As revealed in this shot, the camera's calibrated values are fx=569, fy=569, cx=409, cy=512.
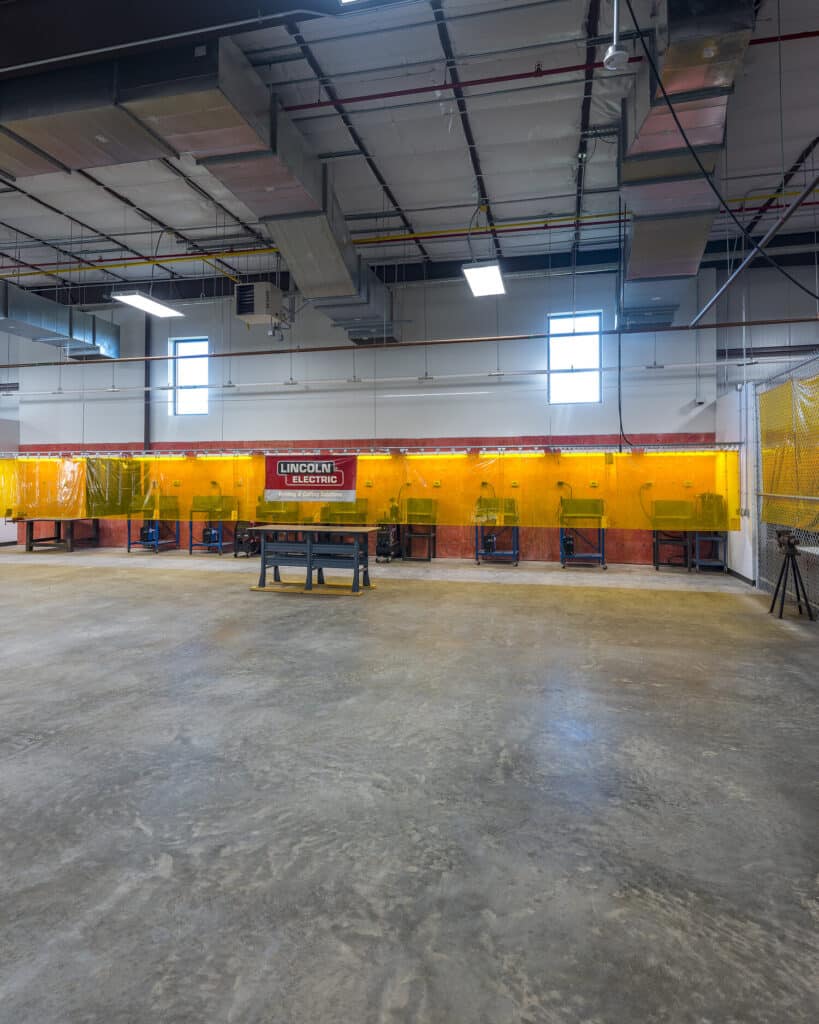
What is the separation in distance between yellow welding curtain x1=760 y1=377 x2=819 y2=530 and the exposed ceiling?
307 cm

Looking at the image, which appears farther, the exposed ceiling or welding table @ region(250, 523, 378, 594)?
welding table @ region(250, 523, 378, 594)

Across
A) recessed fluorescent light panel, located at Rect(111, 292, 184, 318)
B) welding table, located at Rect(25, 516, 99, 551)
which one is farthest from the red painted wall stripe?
recessed fluorescent light panel, located at Rect(111, 292, 184, 318)

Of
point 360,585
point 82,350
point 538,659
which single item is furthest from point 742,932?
point 82,350

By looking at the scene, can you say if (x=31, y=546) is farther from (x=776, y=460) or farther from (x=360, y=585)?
(x=776, y=460)

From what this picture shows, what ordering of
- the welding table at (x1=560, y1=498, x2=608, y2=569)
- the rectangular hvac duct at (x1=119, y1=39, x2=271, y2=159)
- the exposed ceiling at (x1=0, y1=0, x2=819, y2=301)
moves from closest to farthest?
1. the rectangular hvac duct at (x1=119, y1=39, x2=271, y2=159)
2. the exposed ceiling at (x1=0, y1=0, x2=819, y2=301)
3. the welding table at (x1=560, y1=498, x2=608, y2=569)

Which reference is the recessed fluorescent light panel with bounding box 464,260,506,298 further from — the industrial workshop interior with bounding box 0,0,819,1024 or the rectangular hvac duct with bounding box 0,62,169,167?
the rectangular hvac duct with bounding box 0,62,169,167

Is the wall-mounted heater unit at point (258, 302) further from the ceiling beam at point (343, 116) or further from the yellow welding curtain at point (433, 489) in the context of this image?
the yellow welding curtain at point (433, 489)

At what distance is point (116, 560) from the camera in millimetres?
11641

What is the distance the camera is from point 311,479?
29.8ft

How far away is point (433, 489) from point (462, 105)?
650 centimetres

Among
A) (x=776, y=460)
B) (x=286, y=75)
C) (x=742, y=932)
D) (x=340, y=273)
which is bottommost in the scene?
(x=742, y=932)

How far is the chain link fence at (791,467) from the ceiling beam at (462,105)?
4.73 m

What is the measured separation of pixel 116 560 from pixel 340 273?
754cm

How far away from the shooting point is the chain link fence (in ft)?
20.2
